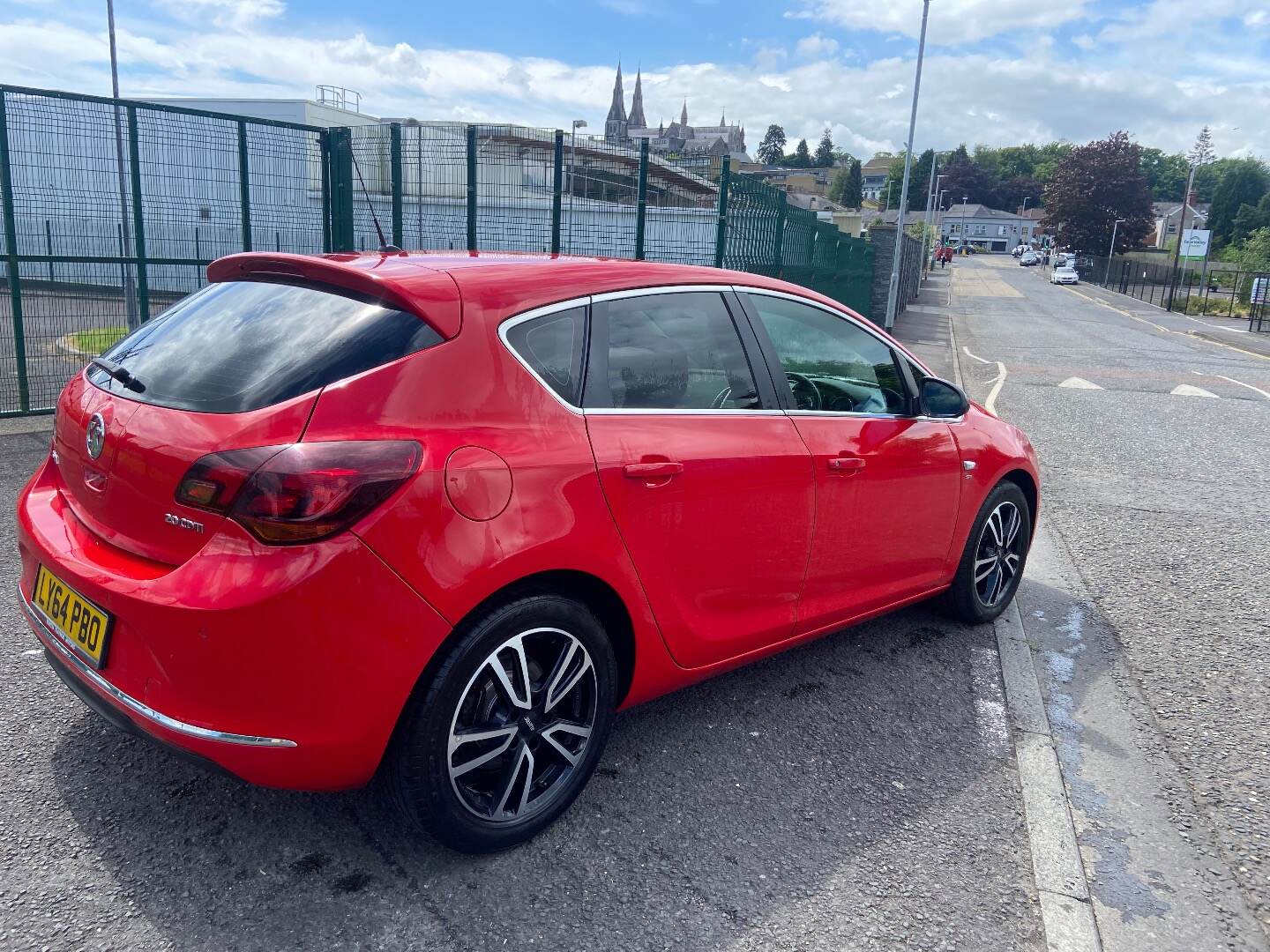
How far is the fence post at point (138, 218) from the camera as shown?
7.94 m

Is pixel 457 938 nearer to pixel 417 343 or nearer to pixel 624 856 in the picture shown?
pixel 624 856

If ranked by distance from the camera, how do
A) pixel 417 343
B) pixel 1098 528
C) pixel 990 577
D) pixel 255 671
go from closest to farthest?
pixel 255 671
pixel 417 343
pixel 990 577
pixel 1098 528

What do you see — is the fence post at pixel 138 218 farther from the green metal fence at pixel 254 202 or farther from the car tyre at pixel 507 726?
the car tyre at pixel 507 726

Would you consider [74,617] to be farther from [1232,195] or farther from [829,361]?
[1232,195]

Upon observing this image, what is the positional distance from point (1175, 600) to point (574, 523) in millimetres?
4036

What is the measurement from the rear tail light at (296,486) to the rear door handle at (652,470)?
72 centimetres

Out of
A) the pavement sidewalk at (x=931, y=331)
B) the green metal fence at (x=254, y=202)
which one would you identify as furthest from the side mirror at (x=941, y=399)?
the pavement sidewalk at (x=931, y=331)

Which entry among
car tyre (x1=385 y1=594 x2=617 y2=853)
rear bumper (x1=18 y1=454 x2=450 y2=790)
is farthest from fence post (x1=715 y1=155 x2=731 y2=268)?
rear bumper (x1=18 y1=454 x2=450 y2=790)

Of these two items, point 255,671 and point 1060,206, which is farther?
point 1060,206

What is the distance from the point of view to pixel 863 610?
395 cm

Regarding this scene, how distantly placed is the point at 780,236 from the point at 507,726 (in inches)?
472

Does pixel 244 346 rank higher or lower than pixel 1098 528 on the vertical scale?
higher

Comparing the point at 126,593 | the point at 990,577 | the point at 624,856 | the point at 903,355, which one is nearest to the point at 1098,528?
the point at 990,577

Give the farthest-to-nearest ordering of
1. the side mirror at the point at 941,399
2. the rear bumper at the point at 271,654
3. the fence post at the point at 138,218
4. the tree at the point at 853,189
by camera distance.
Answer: the tree at the point at 853,189
the fence post at the point at 138,218
the side mirror at the point at 941,399
the rear bumper at the point at 271,654
